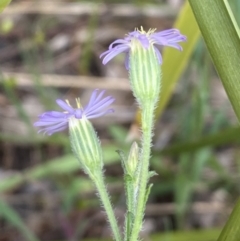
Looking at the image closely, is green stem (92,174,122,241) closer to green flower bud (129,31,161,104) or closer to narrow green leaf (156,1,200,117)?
green flower bud (129,31,161,104)

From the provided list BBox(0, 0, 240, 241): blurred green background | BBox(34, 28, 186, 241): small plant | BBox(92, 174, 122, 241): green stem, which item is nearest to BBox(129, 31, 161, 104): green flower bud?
BBox(34, 28, 186, 241): small plant

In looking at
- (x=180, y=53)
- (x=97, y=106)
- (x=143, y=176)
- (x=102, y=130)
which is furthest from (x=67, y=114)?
(x=102, y=130)

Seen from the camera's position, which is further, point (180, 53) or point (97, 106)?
point (180, 53)

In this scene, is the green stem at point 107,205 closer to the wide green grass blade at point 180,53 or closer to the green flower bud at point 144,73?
the green flower bud at point 144,73

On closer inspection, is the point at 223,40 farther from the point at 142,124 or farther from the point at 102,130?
the point at 102,130

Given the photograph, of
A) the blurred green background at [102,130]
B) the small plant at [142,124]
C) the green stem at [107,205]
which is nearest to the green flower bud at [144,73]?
the small plant at [142,124]

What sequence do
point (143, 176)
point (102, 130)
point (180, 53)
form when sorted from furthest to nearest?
point (102, 130) → point (180, 53) → point (143, 176)

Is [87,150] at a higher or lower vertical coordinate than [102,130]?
lower
